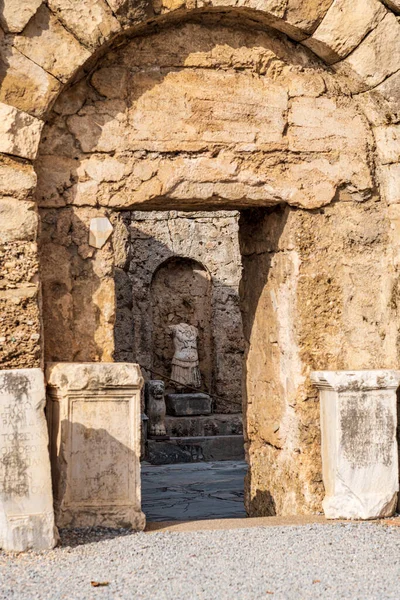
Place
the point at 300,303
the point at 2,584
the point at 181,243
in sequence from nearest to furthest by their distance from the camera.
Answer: the point at 2,584 < the point at 300,303 < the point at 181,243

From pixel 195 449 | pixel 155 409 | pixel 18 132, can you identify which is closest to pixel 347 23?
pixel 18 132

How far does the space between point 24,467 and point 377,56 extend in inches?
132

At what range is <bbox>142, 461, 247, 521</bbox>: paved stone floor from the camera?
693cm

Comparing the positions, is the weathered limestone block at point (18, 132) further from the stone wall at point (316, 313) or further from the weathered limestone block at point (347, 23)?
the weathered limestone block at point (347, 23)

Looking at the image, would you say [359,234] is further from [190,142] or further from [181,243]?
[181,243]

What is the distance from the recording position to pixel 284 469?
5.93 metres

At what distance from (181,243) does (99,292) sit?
8.40 metres

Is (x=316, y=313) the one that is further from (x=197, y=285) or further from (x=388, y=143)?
(x=197, y=285)

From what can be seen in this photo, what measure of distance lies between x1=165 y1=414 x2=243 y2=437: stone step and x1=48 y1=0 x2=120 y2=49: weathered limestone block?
25.5 ft

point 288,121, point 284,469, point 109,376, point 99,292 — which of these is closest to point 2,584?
point 109,376

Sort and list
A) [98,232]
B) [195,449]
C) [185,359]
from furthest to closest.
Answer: [185,359] < [195,449] < [98,232]

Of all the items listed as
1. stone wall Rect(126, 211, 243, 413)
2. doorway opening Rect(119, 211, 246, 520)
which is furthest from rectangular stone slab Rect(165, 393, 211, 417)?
stone wall Rect(126, 211, 243, 413)

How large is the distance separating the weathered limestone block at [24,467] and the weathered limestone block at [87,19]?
2.04 m

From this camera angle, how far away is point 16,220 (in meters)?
5.06
